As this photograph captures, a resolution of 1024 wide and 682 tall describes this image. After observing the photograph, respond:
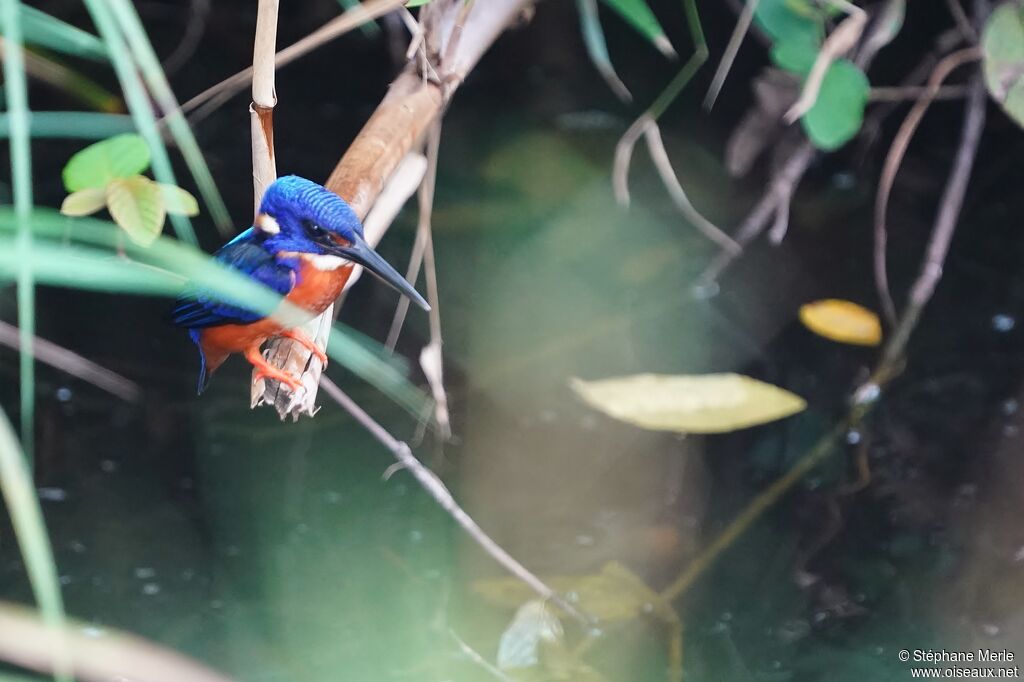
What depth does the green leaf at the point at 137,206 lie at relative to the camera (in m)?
1.23

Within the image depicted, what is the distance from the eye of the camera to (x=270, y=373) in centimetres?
129

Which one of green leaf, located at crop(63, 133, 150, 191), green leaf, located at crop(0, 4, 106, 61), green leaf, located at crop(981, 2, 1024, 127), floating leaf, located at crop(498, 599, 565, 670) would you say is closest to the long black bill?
green leaf, located at crop(63, 133, 150, 191)

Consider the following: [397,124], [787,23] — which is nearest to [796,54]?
[787,23]

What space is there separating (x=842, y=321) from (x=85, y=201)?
→ 1.60 meters

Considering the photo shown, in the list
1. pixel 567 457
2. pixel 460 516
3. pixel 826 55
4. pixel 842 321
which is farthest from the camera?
pixel 842 321

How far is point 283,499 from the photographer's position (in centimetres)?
190

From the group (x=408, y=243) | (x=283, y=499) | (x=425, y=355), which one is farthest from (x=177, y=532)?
(x=408, y=243)

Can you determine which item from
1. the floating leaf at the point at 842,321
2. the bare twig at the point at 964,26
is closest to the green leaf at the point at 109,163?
the floating leaf at the point at 842,321

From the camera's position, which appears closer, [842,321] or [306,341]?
[306,341]

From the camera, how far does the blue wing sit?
1312 mm

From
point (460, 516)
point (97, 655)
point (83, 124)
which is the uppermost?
point (83, 124)

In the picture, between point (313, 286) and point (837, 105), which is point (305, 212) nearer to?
point (313, 286)

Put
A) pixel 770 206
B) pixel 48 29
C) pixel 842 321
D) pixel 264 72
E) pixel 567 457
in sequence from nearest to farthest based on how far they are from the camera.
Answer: pixel 264 72 < pixel 48 29 < pixel 567 457 < pixel 842 321 < pixel 770 206

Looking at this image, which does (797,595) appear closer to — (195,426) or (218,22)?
(195,426)
